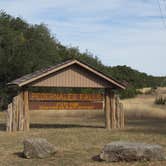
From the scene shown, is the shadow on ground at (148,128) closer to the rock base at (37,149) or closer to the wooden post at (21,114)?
the wooden post at (21,114)

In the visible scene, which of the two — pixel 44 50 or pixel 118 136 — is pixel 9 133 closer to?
pixel 118 136

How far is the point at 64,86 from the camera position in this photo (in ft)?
89.6

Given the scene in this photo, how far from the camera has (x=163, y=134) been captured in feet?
76.7

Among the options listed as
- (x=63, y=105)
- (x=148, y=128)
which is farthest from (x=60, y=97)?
(x=148, y=128)

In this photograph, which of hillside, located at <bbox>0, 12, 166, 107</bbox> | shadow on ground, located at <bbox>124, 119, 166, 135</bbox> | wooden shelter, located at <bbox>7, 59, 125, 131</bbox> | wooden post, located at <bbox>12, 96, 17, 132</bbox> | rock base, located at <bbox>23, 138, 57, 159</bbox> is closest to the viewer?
rock base, located at <bbox>23, 138, 57, 159</bbox>

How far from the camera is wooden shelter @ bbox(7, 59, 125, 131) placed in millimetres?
26547

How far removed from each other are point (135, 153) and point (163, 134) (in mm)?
9166

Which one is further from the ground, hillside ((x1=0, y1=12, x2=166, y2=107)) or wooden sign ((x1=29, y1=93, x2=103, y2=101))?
hillside ((x1=0, y1=12, x2=166, y2=107))

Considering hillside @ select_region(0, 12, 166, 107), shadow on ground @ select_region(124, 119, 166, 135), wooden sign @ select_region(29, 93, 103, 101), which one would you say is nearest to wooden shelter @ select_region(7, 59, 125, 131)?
wooden sign @ select_region(29, 93, 103, 101)

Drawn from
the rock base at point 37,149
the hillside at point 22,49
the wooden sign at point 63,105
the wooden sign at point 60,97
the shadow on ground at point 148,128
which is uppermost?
the hillside at point 22,49

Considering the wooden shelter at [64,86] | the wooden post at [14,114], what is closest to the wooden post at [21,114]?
the wooden shelter at [64,86]

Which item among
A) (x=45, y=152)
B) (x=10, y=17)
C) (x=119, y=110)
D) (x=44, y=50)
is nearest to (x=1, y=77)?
(x=44, y=50)

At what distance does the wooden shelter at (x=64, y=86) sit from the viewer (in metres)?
26.5

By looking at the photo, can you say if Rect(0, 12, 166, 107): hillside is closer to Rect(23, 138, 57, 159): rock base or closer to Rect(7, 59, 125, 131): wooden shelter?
Rect(7, 59, 125, 131): wooden shelter
